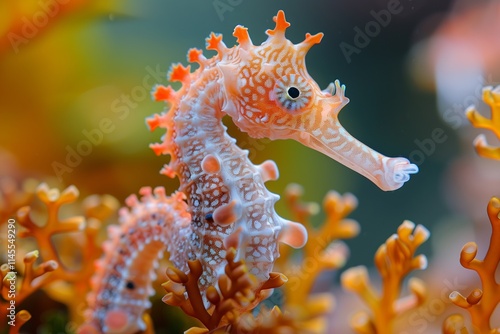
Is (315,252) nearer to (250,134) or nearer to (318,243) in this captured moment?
(318,243)

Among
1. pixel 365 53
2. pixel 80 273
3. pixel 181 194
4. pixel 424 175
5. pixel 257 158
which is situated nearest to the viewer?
pixel 181 194

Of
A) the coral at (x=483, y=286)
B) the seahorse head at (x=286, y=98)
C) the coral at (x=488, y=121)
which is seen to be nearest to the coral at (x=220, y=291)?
the seahorse head at (x=286, y=98)

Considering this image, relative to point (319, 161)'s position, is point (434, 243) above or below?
below

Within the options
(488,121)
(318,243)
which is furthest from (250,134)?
(318,243)

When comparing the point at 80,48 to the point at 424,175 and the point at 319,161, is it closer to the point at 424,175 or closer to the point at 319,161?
the point at 319,161

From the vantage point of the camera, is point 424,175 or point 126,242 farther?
point 424,175

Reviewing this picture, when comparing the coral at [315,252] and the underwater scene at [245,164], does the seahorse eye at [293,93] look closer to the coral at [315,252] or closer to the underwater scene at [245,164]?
the underwater scene at [245,164]

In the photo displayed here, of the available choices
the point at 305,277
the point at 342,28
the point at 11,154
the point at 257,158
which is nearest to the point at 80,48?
the point at 11,154
